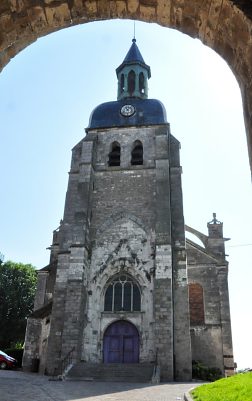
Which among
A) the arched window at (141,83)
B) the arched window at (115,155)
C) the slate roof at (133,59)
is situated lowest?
the arched window at (115,155)

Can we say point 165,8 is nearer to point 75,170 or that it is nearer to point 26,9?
point 26,9

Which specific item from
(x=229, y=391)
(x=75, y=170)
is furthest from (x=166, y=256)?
(x=229, y=391)

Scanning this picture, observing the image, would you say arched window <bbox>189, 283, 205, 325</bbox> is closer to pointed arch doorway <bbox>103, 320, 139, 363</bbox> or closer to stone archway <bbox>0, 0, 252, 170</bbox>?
pointed arch doorway <bbox>103, 320, 139, 363</bbox>

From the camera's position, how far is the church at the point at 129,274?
17.2 meters

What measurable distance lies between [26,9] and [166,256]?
16220mm

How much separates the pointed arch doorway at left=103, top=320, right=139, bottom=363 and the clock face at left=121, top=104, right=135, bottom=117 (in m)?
13.1

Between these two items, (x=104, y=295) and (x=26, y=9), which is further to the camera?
(x=104, y=295)

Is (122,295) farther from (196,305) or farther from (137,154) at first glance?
(137,154)

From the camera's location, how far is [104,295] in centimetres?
1919

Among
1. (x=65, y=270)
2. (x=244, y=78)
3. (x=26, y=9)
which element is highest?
(x=65, y=270)

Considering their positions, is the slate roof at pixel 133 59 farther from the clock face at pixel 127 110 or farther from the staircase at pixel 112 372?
the staircase at pixel 112 372

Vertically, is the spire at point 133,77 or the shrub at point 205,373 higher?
the spire at point 133,77

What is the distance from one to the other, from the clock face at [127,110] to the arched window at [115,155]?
2.31 m

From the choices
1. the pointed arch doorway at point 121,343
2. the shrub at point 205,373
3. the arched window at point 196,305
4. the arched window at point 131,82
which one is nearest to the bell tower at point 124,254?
the pointed arch doorway at point 121,343
